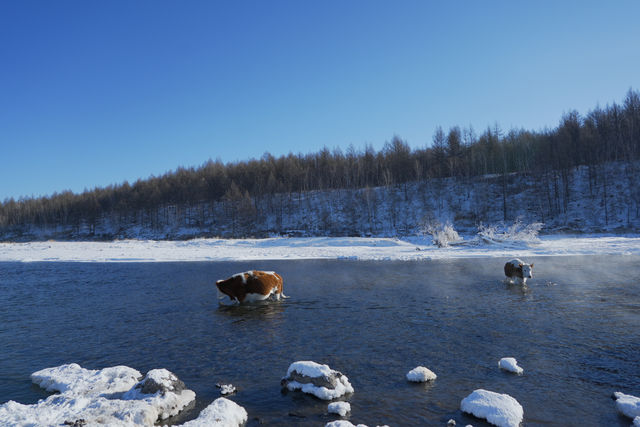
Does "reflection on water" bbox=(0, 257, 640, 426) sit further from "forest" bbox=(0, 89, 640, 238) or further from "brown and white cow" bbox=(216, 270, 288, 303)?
"forest" bbox=(0, 89, 640, 238)

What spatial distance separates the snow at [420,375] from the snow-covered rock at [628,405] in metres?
2.46

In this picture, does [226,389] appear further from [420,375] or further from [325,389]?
[420,375]

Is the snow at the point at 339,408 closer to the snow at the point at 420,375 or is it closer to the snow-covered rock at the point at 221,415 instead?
A: the snow-covered rock at the point at 221,415

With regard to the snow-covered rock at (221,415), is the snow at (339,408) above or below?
below

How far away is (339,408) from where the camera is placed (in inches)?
196

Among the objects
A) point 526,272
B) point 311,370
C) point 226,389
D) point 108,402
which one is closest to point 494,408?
point 311,370

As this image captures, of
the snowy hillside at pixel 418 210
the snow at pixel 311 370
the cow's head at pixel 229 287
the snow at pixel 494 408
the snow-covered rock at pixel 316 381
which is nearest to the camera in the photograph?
the snow at pixel 494 408

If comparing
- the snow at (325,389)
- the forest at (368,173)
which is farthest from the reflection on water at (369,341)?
the forest at (368,173)

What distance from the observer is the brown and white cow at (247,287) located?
12555 millimetres

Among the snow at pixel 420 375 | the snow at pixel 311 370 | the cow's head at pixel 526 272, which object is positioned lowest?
the cow's head at pixel 526 272

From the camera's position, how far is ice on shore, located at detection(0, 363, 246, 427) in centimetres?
480

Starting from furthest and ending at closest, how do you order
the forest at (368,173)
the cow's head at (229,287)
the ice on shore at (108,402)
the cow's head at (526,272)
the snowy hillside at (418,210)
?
the forest at (368,173)
the snowy hillside at (418,210)
the cow's head at (526,272)
the cow's head at (229,287)
the ice on shore at (108,402)

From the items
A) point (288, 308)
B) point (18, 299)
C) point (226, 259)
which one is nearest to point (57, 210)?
point (226, 259)

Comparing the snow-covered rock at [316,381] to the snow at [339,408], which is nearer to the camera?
the snow at [339,408]
